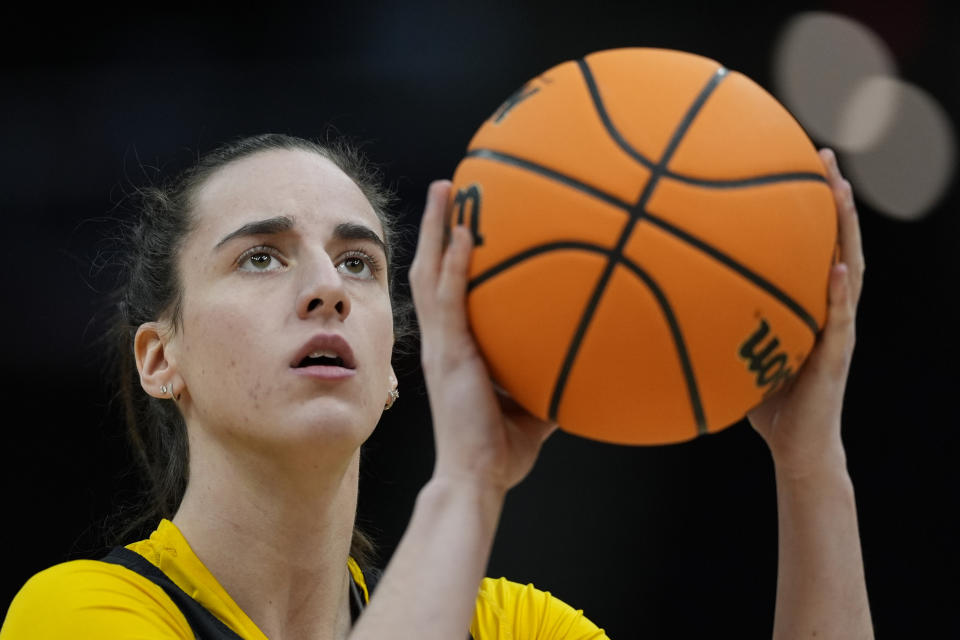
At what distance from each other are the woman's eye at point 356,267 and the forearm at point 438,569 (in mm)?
825

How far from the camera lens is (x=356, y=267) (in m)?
2.72

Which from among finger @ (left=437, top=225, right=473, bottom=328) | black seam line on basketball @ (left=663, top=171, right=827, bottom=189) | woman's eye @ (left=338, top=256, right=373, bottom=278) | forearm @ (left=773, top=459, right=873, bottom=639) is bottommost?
forearm @ (left=773, top=459, right=873, bottom=639)

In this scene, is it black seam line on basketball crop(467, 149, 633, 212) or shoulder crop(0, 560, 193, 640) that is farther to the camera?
shoulder crop(0, 560, 193, 640)

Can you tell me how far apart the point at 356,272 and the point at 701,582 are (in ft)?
11.7

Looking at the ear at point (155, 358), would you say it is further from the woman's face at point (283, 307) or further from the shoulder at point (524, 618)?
the shoulder at point (524, 618)

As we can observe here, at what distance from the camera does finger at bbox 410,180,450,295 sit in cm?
202

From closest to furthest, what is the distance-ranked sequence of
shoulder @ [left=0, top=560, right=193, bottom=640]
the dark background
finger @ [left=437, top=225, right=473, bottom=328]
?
finger @ [left=437, top=225, right=473, bottom=328] → shoulder @ [left=0, top=560, right=193, bottom=640] → the dark background

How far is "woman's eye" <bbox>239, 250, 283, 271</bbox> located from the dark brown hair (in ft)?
0.78

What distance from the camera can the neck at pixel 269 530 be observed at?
101 inches

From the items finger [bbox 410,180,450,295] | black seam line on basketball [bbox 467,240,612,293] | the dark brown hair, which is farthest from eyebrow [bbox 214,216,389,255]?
black seam line on basketball [bbox 467,240,612,293]

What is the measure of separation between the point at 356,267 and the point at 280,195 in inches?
9.8

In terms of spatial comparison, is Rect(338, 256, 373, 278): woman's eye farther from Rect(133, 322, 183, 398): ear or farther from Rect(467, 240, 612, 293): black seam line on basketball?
Rect(467, 240, 612, 293): black seam line on basketball

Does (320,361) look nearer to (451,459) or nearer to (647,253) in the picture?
(451,459)

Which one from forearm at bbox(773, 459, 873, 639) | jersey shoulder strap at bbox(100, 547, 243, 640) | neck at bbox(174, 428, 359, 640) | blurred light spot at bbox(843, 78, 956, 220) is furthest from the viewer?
blurred light spot at bbox(843, 78, 956, 220)
